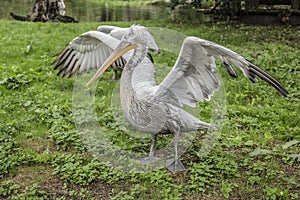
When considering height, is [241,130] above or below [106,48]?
below

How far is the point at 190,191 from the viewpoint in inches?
148

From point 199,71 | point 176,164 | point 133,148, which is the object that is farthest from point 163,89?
point 133,148

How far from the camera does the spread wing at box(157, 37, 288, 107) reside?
3.55m

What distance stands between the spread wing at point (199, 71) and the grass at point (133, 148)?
2.35 ft

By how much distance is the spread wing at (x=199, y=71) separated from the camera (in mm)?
3547

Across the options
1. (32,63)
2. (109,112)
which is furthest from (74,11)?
(109,112)

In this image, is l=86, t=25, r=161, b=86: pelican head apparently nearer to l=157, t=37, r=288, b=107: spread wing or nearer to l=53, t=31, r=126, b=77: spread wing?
l=157, t=37, r=288, b=107: spread wing

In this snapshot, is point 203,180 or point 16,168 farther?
point 16,168

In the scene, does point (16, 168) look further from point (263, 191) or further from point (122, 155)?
point (263, 191)

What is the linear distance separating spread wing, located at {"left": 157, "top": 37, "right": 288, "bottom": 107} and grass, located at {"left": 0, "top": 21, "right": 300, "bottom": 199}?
72 cm

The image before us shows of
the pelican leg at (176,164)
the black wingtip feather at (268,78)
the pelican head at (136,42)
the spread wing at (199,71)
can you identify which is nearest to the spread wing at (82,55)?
the pelican head at (136,42)

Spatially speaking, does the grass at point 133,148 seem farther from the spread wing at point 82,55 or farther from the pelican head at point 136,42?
the pelican head at point 136,42

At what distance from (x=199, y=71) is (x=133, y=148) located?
3.90 ft

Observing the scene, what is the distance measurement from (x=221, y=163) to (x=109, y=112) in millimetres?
1860
